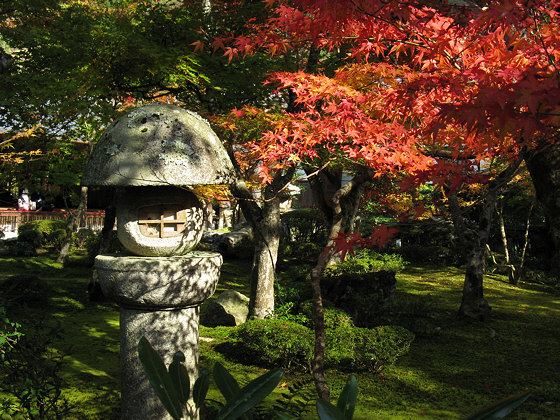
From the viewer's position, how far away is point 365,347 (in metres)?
6.12

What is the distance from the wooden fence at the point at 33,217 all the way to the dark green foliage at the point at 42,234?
5.85ft

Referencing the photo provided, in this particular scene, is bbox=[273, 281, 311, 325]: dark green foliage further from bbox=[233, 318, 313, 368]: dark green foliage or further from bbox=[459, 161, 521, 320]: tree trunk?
bbox=[459, 161, 521, 320]: tree trunk

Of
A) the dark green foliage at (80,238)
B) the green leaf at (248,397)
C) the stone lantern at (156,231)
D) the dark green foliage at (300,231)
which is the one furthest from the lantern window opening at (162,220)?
the dark green foliage at (80,238)

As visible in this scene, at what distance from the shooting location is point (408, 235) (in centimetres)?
1814

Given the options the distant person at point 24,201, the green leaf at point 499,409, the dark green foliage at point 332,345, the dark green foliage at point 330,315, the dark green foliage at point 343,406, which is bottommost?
the dark green foliage at point 332,345

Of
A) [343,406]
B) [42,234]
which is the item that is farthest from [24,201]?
[343,406]

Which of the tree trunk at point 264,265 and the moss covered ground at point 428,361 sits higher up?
the tree trunk at point 264,265

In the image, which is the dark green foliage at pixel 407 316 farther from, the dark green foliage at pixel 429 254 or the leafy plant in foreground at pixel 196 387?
the dark green foliage at pixel 429 254

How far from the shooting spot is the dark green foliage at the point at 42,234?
1747cm

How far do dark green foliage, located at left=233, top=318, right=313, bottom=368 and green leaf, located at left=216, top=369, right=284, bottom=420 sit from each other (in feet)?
14.9

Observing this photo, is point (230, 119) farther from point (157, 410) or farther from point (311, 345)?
point (157, 410)

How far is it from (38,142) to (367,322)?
791cm

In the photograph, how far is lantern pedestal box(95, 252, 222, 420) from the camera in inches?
164

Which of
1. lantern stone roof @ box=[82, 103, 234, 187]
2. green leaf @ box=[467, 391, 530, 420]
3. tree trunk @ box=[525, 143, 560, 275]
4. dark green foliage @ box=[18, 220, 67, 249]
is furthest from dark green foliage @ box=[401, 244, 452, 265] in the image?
green leaf @ box=[467, 391, 530, 420]
